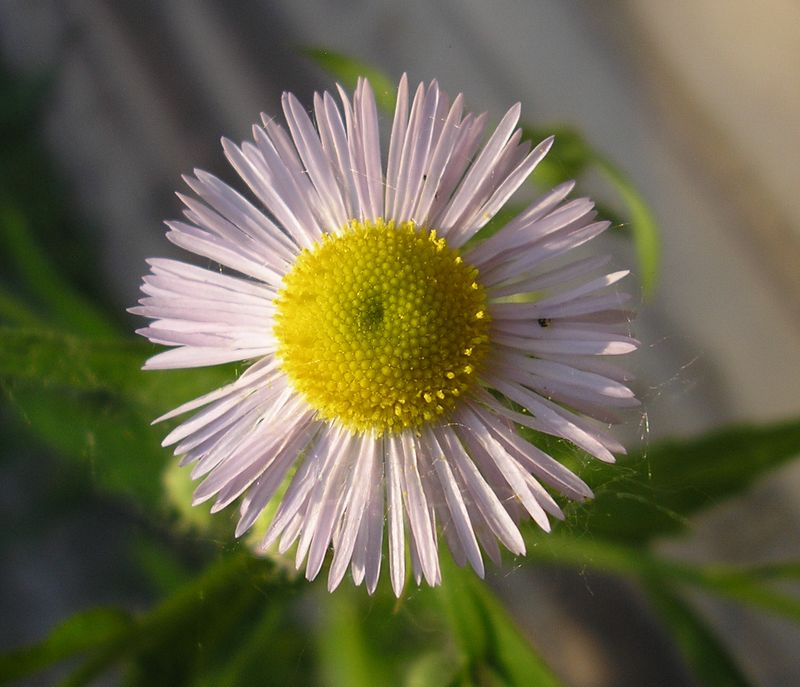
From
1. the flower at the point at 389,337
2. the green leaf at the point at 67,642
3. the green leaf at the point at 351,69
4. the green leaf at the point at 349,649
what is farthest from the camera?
the green leaf at the point at 349,649

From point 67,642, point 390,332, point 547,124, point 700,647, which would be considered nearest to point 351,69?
point 390,332

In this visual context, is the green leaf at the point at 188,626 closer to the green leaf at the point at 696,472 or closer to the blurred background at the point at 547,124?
the green leaf at the point at 696,472

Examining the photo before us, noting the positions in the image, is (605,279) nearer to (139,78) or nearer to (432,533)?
(432,533)

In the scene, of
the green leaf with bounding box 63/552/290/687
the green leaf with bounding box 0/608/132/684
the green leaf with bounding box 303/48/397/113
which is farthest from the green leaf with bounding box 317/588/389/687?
the green leaf with bounding box 303/48/397/113

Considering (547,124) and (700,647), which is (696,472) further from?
(547,124)

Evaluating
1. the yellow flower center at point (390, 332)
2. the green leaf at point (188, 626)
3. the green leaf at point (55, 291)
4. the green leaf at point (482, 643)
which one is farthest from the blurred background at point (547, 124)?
the yellow flower center at point (390, 332)

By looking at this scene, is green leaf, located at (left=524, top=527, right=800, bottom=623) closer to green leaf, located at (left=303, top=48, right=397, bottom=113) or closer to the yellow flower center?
the yellow flower center
